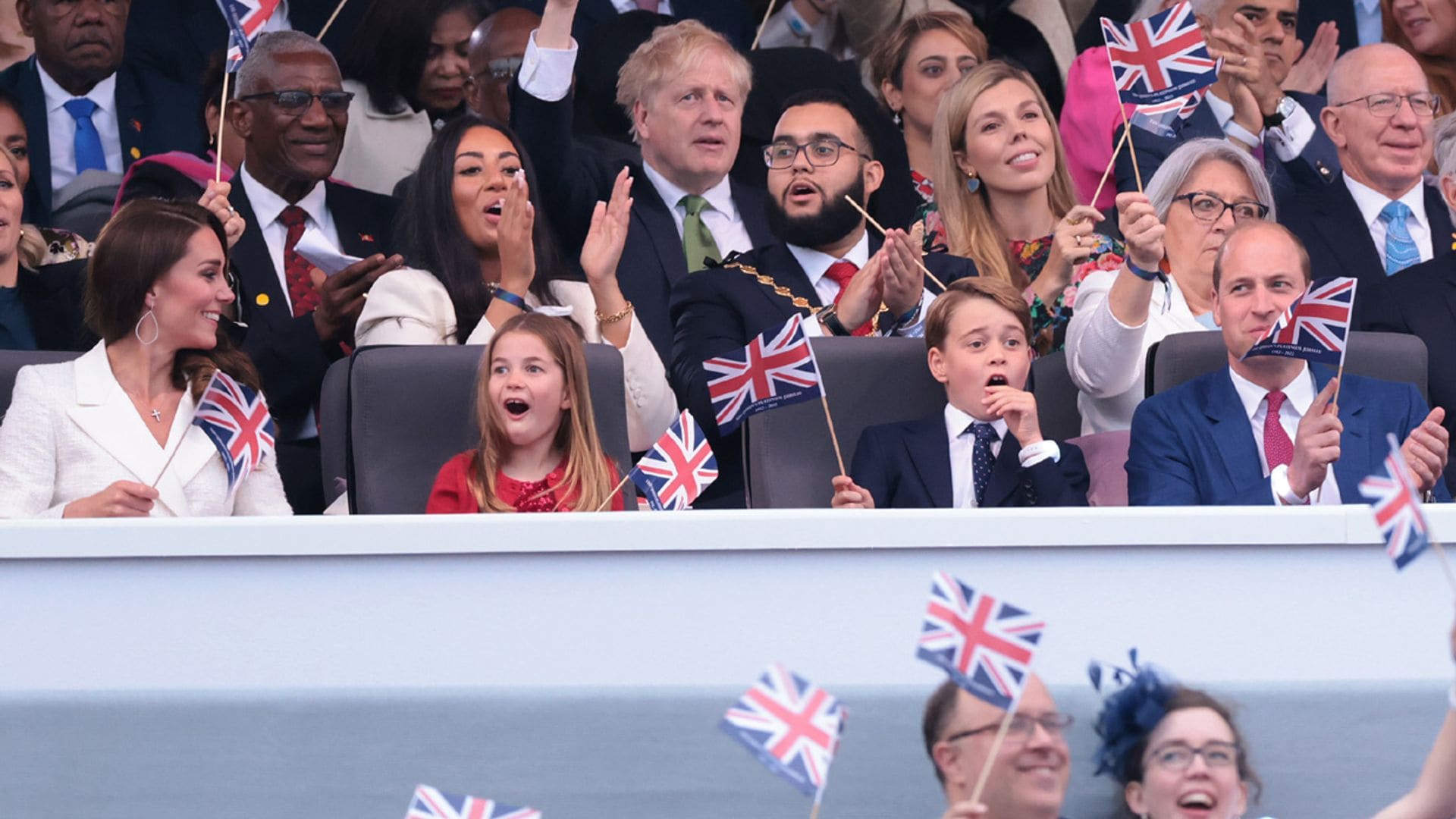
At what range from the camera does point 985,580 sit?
8.62 ft

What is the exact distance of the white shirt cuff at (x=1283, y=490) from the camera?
3195 mm

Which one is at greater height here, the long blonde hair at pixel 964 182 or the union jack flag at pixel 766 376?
the long blonde hair at pixel 964 182

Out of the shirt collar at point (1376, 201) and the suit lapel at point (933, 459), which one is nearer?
the suit lapel at point (933, 459)

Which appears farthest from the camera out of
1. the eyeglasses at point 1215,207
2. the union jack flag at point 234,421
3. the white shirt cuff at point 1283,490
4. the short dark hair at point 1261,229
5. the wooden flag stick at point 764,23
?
the wooden flag stick at point 764,23

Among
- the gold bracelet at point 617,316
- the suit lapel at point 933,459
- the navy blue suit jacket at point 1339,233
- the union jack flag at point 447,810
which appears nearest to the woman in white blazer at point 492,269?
the gold bracelet at point 617,316

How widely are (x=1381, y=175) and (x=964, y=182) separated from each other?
90 centimetres

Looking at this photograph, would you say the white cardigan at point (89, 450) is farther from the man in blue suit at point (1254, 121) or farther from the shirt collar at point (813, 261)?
the man in blue suit at point (1254, 121)

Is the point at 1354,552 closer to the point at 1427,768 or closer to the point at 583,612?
the point at 1427,768

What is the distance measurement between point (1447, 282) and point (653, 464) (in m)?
1.61

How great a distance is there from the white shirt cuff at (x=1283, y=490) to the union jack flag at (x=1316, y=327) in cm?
19

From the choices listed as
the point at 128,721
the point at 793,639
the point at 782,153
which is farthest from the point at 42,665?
the point at 782,153

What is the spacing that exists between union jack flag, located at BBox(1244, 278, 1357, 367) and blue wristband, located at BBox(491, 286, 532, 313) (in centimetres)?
138

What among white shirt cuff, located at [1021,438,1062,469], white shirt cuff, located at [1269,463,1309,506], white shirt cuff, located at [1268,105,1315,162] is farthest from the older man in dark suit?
white shirt cuff, located at [1268,105,1315,162]

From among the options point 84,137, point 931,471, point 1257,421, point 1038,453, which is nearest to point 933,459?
point 931,471
